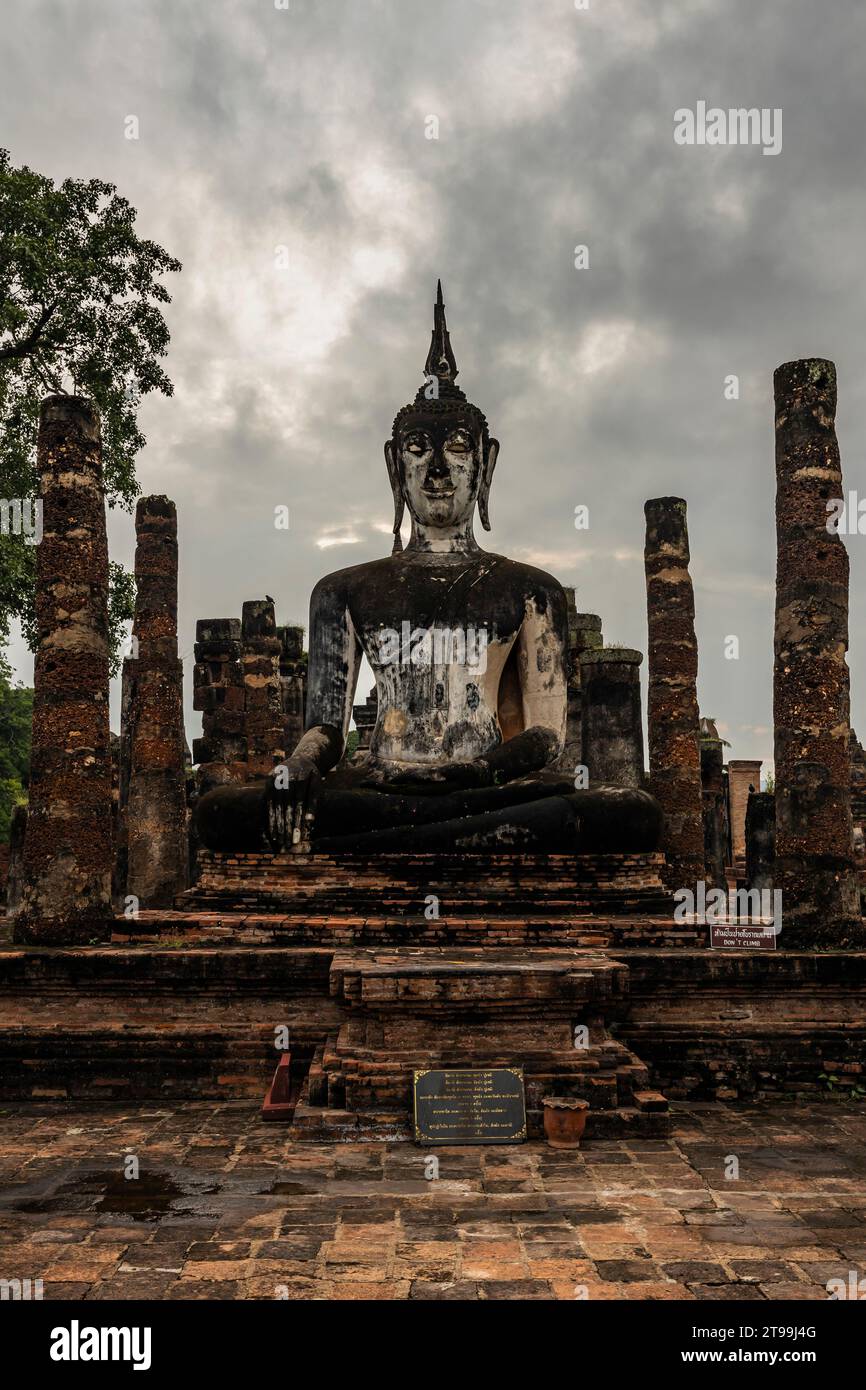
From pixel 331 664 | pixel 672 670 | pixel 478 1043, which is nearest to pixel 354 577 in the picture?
pixel 331 664

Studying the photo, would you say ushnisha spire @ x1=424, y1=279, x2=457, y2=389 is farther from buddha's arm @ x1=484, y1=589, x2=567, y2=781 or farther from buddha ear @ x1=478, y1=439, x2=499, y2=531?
buddha's arm @ x1=484, y1=589, x2=567, y2=781

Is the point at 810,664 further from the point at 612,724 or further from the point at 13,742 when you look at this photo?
the point at 13,742

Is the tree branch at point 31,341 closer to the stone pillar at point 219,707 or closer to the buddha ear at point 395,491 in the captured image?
the stone pillar at point 219,707

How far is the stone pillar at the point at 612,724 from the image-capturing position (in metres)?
14.6

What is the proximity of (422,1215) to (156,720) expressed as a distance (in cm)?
1252

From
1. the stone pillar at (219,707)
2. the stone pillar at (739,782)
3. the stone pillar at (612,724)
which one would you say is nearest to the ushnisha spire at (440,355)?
the stone pillar at (612,724)

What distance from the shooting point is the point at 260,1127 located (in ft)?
18.5

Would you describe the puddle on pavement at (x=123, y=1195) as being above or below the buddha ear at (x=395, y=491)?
below

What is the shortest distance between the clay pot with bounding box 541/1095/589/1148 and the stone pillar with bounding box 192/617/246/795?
12661 millimetres

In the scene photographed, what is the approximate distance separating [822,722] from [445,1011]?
430 centimetres

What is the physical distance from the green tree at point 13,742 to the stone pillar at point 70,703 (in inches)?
966

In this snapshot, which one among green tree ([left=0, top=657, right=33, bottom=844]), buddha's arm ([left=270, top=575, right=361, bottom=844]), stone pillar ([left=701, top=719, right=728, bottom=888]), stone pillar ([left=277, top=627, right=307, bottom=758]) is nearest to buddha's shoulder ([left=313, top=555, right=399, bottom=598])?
buddha's arm ([left=270, top=575, right=361, bottom=844])

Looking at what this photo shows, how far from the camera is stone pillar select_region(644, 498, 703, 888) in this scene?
52.2 ft

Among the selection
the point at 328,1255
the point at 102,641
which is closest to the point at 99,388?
the point at 102,641
